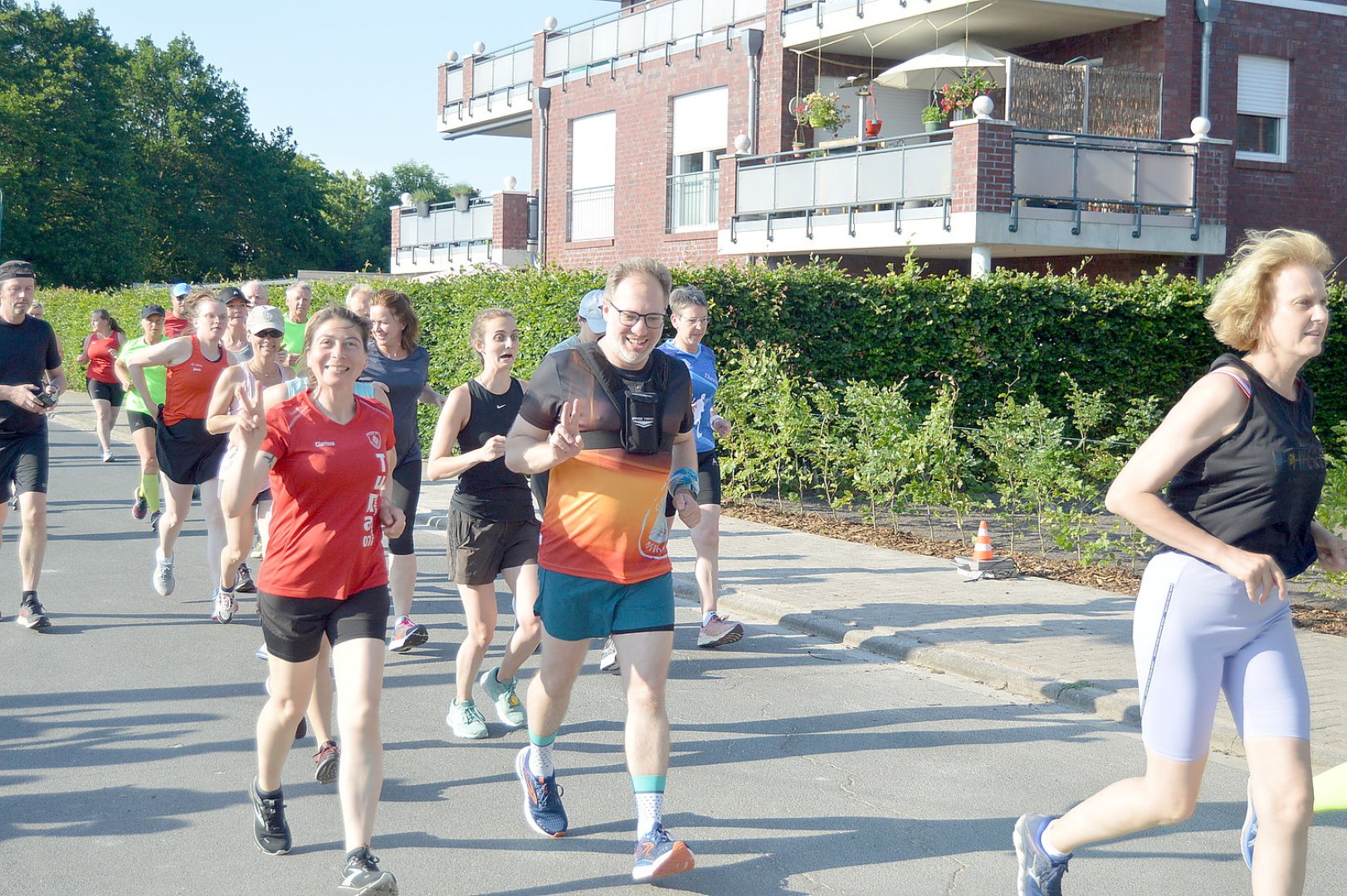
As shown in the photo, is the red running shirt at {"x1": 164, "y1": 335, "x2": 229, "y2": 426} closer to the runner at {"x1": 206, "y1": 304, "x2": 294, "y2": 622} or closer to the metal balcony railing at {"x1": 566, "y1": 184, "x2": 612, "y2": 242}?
the runner at {"x1": 206, "y1": 304, "x2": 294, "y2": 622}

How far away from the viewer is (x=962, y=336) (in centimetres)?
1608

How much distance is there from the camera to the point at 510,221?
29.0 meters

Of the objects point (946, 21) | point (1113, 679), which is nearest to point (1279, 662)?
point (1113, 679)

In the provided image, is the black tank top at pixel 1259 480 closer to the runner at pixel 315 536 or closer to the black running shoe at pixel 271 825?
the runner at pixel 315 536

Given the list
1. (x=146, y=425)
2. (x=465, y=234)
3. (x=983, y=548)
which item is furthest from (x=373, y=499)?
(x=465, y=234)

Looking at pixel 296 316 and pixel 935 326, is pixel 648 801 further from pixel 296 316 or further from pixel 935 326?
pixel 935 326

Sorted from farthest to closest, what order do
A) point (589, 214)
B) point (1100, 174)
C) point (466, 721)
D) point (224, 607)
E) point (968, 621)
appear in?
point (589, 214) → point (1100, 174) → point (968, 621) → point (224, 607) → point (466, 721)

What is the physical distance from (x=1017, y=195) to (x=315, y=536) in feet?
50.1

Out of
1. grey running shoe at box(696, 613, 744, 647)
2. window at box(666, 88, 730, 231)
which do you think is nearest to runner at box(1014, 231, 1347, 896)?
grey running shoe at box(696, 613, 744, 647)

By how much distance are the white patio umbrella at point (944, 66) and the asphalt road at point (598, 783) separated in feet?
43.1

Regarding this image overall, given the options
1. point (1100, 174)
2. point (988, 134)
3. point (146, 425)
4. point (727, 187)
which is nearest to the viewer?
point (146, 425)

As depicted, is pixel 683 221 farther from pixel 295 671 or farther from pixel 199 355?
pixel 295 671

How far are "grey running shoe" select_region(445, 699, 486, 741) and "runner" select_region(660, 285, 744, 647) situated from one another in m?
1.74

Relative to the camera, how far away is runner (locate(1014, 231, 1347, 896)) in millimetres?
3523
